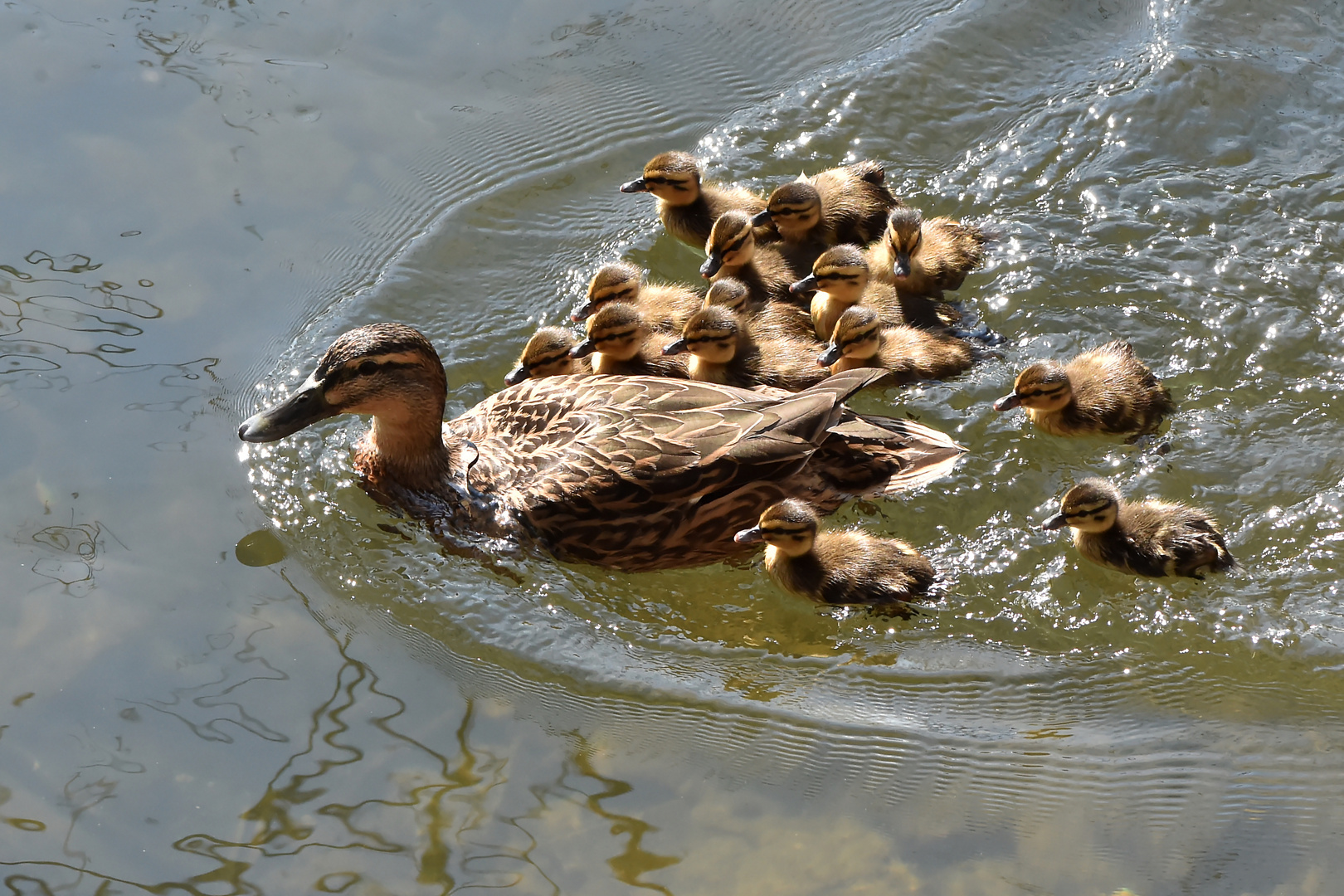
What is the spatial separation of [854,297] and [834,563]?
1.31 m

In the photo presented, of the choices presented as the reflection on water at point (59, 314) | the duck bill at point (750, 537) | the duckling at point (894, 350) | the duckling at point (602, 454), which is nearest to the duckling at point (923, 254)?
the duckling at point (894, 350)

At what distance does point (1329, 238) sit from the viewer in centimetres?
→ 520

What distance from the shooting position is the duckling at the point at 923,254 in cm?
486

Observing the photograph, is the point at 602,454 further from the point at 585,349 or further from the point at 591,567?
the point at 585,349

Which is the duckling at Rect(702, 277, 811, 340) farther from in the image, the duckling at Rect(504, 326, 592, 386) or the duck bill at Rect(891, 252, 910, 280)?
the duckling at Rect(504, 326, 592, 386)

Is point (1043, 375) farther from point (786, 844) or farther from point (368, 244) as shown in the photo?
point (368, 244)

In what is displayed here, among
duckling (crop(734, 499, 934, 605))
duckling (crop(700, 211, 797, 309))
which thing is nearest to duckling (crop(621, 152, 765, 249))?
duckling (crop(700, 211, 797, 309))

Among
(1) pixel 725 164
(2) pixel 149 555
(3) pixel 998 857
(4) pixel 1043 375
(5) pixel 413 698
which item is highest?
(1) pixel 725 164

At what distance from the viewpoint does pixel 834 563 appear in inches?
157

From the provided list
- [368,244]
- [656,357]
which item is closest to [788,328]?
[656,357]

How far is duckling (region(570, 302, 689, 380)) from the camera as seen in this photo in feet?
15.2

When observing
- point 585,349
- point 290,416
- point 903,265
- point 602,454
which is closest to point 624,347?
point 585,349

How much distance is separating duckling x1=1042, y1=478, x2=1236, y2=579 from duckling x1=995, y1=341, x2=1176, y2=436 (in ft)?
1.38

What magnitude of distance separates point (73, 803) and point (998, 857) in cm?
256
